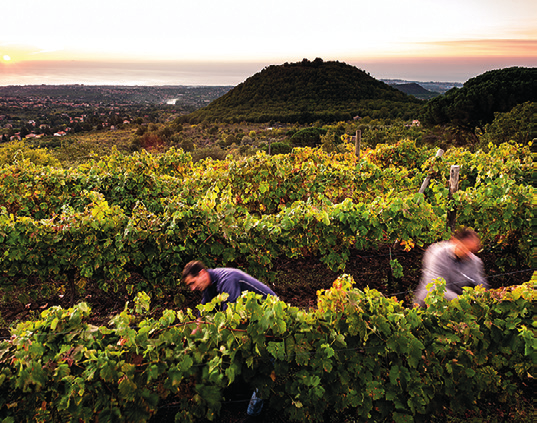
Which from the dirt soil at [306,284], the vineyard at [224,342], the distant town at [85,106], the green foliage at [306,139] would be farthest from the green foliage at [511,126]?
the distant town at [85,106]

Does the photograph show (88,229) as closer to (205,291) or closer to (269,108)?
(205,291)

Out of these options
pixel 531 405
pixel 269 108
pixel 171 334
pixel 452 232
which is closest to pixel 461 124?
pixel 452 232

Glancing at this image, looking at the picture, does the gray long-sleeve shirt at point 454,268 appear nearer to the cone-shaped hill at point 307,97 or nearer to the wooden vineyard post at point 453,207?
the wooden vineyard post at point 453,207

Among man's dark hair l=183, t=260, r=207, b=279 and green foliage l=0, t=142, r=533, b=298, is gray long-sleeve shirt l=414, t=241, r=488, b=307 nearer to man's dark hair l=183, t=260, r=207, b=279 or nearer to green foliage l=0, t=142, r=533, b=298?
green foliage l=0, t=142, r=533, b=298

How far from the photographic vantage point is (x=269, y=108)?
72.4 meters

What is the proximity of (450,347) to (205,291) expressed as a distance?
228cm

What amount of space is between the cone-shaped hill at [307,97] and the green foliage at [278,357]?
61.4 m

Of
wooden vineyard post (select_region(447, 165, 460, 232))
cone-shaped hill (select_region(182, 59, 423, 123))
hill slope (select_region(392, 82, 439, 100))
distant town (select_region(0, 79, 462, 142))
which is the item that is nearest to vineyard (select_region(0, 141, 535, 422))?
wooden vineyard post (select_region(447, 165, 460, 232))

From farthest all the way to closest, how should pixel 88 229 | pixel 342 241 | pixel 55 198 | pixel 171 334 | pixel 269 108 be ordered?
pixel 269 108
pixel 55 198
pixel 342 241
pixel 88 229
pixel 171 334

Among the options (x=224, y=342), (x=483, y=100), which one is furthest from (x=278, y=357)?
(x=483, y=100)

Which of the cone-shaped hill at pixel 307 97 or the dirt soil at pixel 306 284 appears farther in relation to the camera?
the cone-shaped hill at pixel 307 97

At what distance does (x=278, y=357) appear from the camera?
8.46ft

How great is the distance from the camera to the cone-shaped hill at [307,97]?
65562mm

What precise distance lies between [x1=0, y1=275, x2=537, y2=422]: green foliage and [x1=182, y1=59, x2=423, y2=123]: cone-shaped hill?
61381 mm
